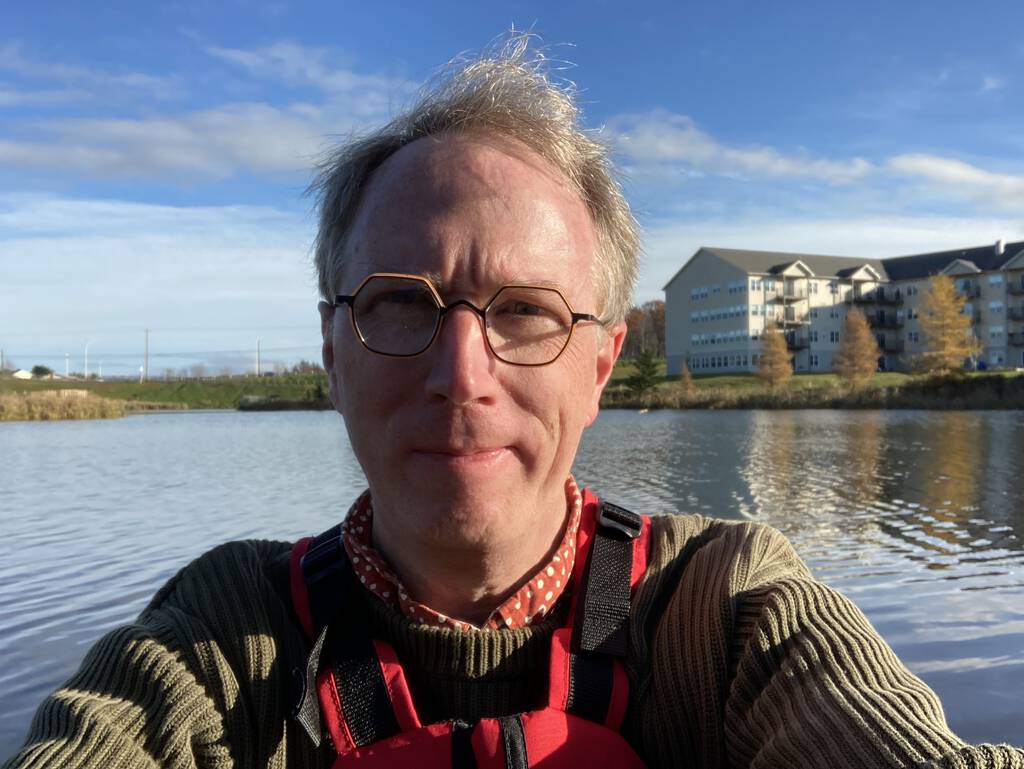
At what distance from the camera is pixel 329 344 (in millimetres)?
1876

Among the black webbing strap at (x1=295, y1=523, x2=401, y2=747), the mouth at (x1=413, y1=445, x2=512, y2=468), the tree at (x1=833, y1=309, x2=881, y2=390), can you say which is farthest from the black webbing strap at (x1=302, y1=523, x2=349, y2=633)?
the tree at (x1=833, y1=309, x2=881, y2=390)

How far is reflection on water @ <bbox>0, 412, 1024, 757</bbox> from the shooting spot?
670 cm

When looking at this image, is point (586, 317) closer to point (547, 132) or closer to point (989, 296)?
point (547, 132)

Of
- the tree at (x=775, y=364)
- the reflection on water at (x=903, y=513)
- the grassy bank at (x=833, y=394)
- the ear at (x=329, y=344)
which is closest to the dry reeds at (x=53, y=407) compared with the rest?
the grassy bank at (x=833, y=394)

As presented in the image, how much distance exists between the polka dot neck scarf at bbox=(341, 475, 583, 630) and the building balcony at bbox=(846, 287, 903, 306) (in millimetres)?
84371

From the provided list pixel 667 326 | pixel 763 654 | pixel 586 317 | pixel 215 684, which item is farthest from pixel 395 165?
pixel 667 326

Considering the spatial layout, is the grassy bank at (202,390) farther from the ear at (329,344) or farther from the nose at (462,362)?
the nose at (462,362)

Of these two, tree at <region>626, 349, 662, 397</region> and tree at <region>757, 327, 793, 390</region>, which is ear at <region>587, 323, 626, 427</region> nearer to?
tree at <region>626, 349, 662, 397</region>

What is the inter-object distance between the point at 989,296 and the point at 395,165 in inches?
3385

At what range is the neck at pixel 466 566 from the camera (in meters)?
1.63

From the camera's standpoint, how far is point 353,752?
154 centimetres

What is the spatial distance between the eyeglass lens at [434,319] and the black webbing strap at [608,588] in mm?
451

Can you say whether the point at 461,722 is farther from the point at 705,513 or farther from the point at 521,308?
the point at 705,513

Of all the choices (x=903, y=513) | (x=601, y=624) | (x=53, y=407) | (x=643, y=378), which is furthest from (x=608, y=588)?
(x=53, y=407)
